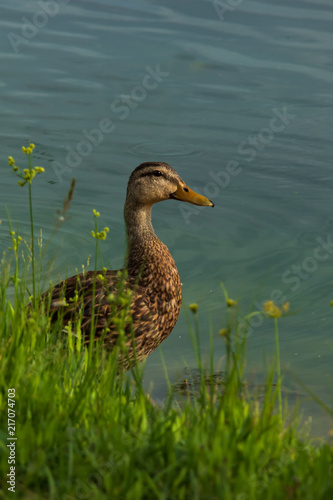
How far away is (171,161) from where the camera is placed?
12.0 m

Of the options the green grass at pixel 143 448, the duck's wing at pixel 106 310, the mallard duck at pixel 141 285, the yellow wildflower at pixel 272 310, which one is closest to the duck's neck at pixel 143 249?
the mallard duck at pixel 141 285

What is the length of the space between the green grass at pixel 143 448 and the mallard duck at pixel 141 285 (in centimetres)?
143

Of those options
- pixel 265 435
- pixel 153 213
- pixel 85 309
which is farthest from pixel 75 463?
pixel 153 213

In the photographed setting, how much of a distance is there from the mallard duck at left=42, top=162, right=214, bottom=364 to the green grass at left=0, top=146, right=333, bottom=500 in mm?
1434

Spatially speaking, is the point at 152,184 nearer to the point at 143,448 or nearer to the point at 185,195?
the point at 185,195

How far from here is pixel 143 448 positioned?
304 centimetres

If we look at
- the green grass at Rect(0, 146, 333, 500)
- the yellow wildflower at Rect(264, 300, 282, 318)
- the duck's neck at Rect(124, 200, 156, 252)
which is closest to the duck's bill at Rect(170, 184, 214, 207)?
the duck's neck at Rect(124, 200, 156, 252)

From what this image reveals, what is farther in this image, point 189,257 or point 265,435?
point 189,257

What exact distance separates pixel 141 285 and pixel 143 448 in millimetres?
2772

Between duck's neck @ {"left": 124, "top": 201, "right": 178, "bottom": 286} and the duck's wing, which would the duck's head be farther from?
the duck's wing

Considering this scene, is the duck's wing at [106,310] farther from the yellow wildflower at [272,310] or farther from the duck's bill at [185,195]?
the yellow wildflower at [272,310]

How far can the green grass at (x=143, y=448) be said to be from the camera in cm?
286

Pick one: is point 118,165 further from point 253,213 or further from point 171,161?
point 253,213

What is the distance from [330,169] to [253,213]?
7.41 ft
